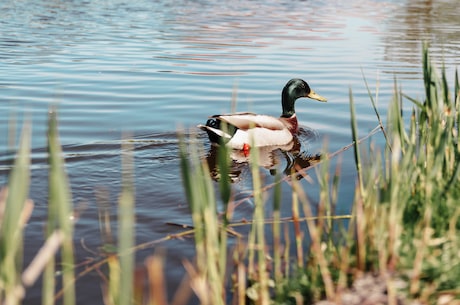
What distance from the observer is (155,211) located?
229 inches

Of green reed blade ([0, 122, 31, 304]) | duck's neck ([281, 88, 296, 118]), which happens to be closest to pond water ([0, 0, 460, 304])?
duck's neck ([281, 88, 296, 118])

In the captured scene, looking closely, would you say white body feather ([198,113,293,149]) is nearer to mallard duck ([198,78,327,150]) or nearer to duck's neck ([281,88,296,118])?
mallard duck ([198,78,327,150])

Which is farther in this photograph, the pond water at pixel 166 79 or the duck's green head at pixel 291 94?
the duck's green head at pixel 291 94

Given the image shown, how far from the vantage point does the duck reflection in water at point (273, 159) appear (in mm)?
7691

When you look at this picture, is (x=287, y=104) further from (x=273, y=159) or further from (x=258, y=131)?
(x=273, y=159)

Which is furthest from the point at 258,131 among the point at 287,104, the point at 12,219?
the point at 12,219

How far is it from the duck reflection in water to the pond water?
0.64 ft

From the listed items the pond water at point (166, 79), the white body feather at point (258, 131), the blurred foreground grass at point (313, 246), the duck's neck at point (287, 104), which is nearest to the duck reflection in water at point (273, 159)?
the white body feather at point (258, 131)

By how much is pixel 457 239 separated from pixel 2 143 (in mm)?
5616

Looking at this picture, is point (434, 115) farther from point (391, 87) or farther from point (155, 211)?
point (391, 87)

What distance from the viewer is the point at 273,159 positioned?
831cm

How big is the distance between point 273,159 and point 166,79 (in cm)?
461

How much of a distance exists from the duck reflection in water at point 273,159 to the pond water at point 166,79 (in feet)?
0.64

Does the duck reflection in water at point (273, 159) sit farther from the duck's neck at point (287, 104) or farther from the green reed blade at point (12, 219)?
the green reed blade at point (12, 219)
